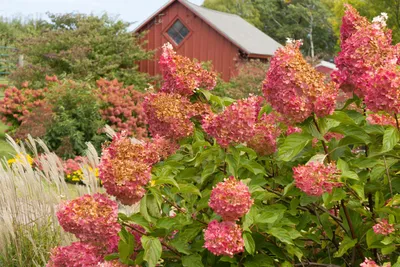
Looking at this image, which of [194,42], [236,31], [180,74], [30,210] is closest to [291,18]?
[236,31]

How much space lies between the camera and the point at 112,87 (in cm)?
1362

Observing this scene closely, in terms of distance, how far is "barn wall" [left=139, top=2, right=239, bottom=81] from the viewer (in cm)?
2273

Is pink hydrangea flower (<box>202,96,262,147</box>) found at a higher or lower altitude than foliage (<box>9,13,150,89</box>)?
higher

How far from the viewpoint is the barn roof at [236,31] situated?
22.6m

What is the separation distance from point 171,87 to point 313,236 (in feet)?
2.87

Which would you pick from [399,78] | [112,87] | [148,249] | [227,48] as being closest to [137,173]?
[148,249]

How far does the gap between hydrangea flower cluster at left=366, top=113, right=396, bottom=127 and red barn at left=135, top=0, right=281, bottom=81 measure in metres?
19.4

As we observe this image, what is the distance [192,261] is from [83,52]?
18522mm

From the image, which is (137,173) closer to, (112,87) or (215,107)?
(215,107)

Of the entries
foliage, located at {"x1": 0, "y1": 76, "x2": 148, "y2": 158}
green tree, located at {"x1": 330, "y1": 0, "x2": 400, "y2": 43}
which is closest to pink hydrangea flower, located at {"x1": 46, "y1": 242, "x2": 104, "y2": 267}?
foliage, located at {"x1": 0, "y1": 76, "x2": 148, "y2": 158}

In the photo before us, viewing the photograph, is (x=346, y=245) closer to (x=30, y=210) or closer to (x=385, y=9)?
(x=30, y=210)

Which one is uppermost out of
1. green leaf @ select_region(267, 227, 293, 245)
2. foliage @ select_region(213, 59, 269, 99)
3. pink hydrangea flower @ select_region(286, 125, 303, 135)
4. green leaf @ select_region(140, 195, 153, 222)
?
pink hydrangea flower @ select_region(286, 125, 303, 135)

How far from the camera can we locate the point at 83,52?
2014 centimetres

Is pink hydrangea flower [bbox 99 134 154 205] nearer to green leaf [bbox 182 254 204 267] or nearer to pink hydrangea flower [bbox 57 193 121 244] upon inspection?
pink hydrangea flower [bbox 57 193 121 244]
